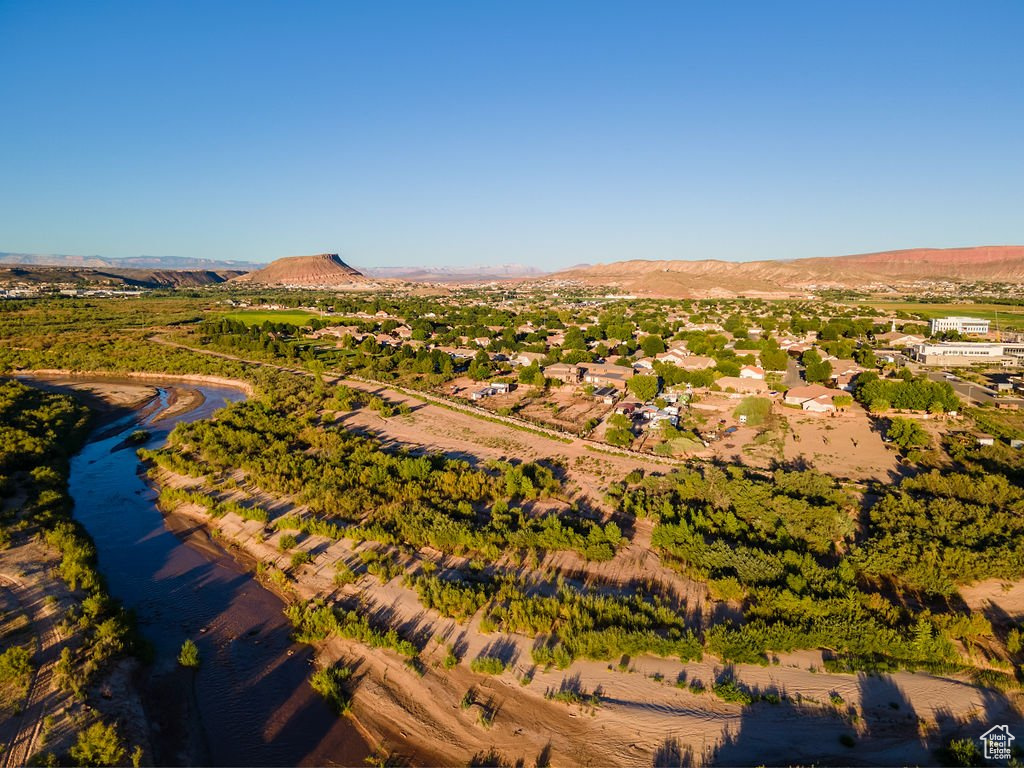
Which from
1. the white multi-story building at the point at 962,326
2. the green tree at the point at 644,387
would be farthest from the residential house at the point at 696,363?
the white multi-story building at the point at 962,326

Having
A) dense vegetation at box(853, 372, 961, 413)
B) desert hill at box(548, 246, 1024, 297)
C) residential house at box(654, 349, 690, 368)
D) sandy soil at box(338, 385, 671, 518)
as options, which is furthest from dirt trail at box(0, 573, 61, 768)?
desert hill at box(548, 246, 1024, 297)

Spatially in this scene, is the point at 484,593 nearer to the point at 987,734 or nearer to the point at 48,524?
the point at 987,734

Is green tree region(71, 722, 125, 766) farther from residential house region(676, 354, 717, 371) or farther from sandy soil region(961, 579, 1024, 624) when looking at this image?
residential house region(676, 354, 717, 371)

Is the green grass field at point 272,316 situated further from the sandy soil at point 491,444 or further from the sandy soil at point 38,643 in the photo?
the sandy soil at point 38,643

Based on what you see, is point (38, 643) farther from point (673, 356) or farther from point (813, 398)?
point (673, 356)

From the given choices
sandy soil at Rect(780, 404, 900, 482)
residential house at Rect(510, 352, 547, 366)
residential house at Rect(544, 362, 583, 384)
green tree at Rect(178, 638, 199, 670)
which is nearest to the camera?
green tree at Rect(178, 638, 199, 670)

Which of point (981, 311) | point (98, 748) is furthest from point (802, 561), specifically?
point (981, 311)
